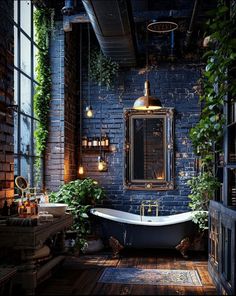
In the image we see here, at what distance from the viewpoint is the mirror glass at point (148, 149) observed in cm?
664

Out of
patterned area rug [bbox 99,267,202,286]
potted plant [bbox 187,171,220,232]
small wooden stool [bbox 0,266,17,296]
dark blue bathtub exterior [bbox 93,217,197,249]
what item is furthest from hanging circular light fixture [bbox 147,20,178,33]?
small wooden stool [bbox 0,266,17,296]

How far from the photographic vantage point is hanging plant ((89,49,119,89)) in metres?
6.81

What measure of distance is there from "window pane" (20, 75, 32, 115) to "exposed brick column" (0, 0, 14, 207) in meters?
1.01

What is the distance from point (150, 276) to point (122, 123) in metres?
2.94

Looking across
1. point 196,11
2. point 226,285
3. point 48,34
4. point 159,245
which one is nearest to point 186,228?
point 159,245

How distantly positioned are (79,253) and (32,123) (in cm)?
205

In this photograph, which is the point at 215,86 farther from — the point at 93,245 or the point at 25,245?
the point at 93,245

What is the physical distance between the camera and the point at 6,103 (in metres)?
4.18

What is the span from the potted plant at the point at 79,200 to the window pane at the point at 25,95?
1.28 meters

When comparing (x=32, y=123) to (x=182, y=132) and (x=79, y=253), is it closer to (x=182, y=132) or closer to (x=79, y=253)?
(x=79, y=253)

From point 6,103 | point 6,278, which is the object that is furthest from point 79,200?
point 6,278

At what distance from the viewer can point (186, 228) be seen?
5.58 meters

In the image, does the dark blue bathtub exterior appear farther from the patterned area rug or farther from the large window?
the large window

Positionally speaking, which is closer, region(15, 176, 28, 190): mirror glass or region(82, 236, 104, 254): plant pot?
region(15, 176, 28, 190): mirror glass
